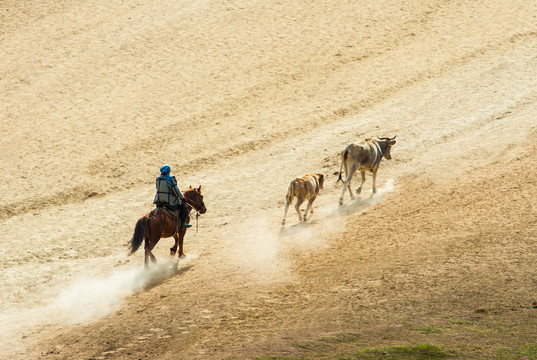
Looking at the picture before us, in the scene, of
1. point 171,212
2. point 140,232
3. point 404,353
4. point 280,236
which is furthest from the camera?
point 280,236

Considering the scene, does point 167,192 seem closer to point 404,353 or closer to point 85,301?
point 85,301

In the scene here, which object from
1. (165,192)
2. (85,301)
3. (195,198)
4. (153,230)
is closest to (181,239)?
(195,198)

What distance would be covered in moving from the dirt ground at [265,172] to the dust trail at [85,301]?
80 millimetres

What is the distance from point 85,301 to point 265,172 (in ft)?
36.7

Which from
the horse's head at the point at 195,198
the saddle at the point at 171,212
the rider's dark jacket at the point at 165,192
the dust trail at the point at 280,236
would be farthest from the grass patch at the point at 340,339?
the horse's head at the point at 195,198

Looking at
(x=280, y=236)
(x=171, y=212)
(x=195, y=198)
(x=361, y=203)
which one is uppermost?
(x=171, y=212)

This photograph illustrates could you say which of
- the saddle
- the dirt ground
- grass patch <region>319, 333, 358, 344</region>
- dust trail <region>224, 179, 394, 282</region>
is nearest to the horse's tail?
the saddle

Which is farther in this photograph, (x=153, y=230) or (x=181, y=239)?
(x=181, y=239)

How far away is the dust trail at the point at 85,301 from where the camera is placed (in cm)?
1519

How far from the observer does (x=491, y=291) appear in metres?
13.8

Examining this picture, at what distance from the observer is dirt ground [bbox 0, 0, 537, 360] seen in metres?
13.6

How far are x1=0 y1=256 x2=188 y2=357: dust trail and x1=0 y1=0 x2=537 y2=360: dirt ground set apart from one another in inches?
3.1

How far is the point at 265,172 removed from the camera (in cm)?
2631

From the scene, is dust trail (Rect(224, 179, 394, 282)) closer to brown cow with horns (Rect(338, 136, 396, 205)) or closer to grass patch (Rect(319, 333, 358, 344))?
brown cow with horns (Rect(338, 136, 396, 205))
